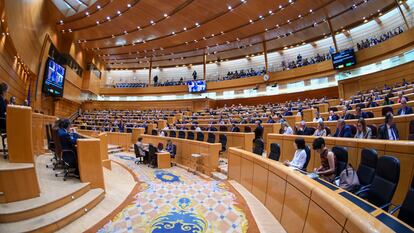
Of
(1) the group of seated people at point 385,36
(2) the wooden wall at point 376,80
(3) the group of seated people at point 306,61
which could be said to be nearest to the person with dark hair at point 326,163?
(2) the wooden wall at point 376,80

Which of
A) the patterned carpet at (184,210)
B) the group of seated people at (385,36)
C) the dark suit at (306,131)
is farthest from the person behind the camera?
the group of seated people at (385,36)

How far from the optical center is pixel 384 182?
2.00 m

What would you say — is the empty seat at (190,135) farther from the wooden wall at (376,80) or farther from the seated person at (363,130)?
the wooden wall at (376,80)

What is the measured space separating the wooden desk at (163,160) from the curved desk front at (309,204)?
3.61 m

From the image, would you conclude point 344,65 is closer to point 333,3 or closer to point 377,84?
point 377,84

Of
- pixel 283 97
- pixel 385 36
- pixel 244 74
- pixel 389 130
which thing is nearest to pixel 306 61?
pixel 283 97

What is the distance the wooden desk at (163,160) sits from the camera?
705 cm

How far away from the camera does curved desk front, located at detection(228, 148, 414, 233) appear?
1.38 metres

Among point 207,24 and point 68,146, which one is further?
point 207,24

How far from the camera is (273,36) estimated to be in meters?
15.6

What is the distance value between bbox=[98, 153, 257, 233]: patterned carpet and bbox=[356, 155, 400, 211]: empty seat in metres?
1.33

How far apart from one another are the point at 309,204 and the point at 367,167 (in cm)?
91

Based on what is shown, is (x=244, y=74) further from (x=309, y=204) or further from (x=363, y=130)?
(x=309, y=204)

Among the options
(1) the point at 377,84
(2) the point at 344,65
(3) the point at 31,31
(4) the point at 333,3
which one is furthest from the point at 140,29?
(1) the point at 377,84
